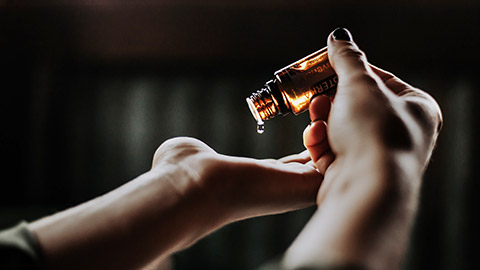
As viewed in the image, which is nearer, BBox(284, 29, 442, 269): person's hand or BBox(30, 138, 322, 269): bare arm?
BBox(284, 29, 442, 269): person's hand

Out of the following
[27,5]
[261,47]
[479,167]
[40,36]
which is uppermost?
[27,5]

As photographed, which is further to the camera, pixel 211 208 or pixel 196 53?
pixel 196 53

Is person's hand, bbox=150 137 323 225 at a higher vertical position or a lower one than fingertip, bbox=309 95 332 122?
lower

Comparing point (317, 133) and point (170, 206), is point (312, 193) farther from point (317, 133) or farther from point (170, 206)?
point (170, 206)

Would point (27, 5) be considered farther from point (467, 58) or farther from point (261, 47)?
point (467, 58)

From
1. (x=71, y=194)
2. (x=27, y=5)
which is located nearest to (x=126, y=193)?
(x=71, y=194)

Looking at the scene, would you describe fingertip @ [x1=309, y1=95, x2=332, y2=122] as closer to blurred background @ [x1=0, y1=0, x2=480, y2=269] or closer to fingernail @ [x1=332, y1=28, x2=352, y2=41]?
fingernail @ [x1=332, y1=28, x2=352, y2=41]

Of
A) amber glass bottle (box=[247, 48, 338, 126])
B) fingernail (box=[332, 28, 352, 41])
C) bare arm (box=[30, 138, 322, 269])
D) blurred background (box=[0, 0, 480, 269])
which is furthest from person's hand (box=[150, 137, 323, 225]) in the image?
blurred background (box=[0, 0, 480, 269])
